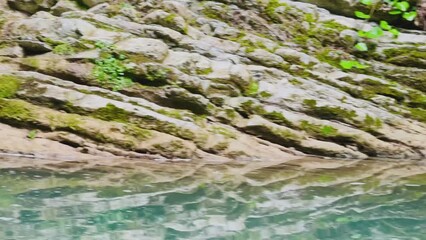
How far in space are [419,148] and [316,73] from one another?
7.04 feet

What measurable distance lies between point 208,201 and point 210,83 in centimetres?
351

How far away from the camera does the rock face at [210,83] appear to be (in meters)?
6.73

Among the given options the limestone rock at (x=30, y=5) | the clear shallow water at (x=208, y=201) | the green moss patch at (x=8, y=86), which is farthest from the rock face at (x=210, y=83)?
the clear shallow water at (x=208, y=201)

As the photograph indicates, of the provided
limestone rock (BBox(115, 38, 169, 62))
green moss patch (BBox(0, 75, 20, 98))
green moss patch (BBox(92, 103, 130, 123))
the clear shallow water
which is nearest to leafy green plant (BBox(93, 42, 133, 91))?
limestone rock (BBox(115, 38, 169, 62))

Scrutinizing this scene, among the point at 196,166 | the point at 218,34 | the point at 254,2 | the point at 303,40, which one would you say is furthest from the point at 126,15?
the point at 196,166

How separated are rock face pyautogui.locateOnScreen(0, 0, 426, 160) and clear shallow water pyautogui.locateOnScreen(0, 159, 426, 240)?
2.45ft

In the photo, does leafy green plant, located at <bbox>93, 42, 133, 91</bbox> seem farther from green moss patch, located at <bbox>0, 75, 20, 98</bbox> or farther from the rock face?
green moss patch, located at <bbox>0, 75, 20, 98</bbox>

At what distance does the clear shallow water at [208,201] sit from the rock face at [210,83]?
0.75 m

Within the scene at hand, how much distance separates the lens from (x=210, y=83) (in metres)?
7.66

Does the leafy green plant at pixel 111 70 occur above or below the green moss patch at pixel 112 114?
above

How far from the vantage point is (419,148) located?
7.26 meters

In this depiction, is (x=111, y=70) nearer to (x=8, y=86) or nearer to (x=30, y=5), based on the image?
(x=8, y=86)

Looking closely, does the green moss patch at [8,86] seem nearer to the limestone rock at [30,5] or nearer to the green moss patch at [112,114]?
the green moss patch at [112,114]

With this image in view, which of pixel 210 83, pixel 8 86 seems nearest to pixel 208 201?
pixel 210 83
